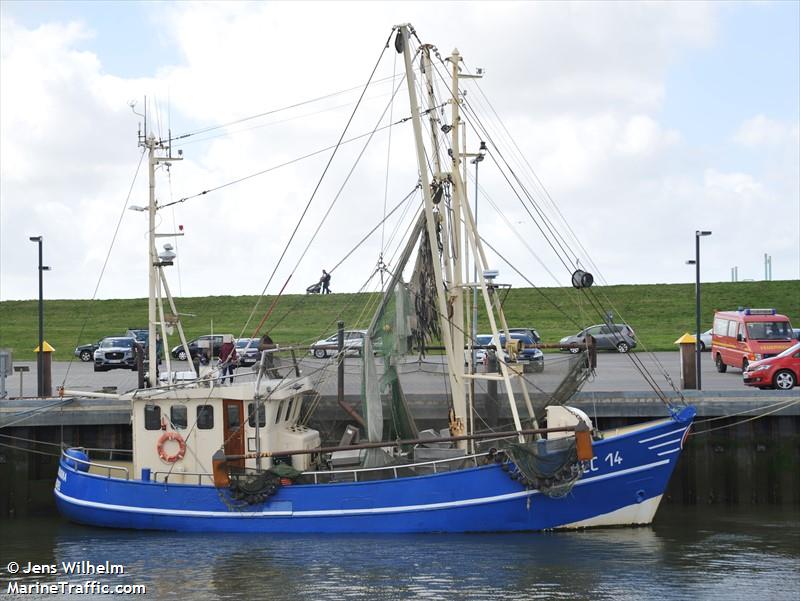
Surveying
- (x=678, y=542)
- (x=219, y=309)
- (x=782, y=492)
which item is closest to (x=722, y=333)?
(x=782, y=492)

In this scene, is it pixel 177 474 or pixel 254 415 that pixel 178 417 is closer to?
pixel 177 474

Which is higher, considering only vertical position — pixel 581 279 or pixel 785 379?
pixel 581 279

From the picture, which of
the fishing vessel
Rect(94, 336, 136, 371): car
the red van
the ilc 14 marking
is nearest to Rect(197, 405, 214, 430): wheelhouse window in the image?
the fishing vessel

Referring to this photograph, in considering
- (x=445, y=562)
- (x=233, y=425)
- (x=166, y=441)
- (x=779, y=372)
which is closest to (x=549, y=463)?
(x=445, y=562)

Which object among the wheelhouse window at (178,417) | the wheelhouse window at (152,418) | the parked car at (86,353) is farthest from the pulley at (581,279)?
the parked car at (86,353)

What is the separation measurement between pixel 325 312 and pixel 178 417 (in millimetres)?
45317

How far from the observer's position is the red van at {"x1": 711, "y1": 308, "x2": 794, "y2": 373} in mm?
38750

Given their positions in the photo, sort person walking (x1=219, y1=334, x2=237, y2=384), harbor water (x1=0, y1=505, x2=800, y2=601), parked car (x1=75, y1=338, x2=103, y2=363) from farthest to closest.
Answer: parked car (x1=75, y1=338, x2=103, y2=363) → person walking (x1=219, y1=334, x2=237, y2=384) → harbor water (x1=0, y1=505, x2=800, y2=601)

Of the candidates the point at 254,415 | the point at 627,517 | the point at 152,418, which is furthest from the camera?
the point at 152,418

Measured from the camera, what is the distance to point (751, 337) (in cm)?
3947

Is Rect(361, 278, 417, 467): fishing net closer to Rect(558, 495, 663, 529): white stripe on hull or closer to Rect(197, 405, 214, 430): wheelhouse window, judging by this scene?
Rect(197, 405, 214, 430): wheelhouse window

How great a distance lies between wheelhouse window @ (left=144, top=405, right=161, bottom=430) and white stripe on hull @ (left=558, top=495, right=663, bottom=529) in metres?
8.87

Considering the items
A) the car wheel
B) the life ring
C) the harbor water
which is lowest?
the harbor water

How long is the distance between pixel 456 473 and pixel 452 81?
8.28 meters
